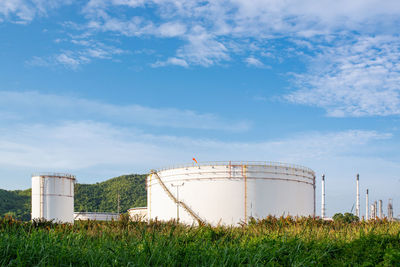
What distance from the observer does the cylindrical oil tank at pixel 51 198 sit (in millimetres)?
48031

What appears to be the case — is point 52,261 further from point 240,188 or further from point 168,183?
point 168,183

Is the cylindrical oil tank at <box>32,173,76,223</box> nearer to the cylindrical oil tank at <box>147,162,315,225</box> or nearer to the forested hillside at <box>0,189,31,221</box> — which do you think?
the cylindrical oil tank at <box>147,162,315,225</box>

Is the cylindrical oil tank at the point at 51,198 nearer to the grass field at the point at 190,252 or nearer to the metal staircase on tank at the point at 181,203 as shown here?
the metal staircase on tank at the point at 181,203

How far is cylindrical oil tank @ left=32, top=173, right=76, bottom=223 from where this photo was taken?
48.0m

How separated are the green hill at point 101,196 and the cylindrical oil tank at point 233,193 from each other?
5166 cm

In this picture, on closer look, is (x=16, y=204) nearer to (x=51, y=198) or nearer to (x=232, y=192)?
(x=51, y=198)

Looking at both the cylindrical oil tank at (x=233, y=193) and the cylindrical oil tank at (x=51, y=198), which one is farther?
the cylindrical oil tank at (x=51, y=198)

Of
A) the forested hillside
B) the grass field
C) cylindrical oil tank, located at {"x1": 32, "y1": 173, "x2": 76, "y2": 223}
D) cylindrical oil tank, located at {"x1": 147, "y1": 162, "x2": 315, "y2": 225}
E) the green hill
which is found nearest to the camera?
the grass field

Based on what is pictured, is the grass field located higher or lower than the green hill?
higher

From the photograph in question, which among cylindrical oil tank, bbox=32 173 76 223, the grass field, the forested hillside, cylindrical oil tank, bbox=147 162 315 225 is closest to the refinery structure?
cylindrical oil tank, bbox=147 162 315 225

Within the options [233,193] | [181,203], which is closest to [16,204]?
[181,203]

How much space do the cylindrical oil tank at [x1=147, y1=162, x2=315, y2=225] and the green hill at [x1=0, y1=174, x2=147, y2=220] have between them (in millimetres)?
51665

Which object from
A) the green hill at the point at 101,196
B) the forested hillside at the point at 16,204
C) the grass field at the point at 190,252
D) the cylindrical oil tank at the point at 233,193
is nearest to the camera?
the grass field at the point at 190,252

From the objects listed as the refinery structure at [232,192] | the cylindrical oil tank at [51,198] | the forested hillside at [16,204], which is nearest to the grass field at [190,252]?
the refinery structure at [232,192]
